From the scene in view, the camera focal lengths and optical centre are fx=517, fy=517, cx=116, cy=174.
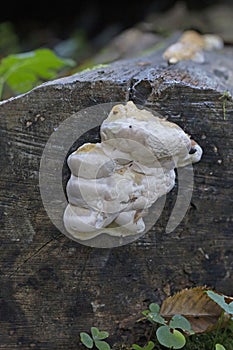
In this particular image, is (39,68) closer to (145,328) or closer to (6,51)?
(145,328)

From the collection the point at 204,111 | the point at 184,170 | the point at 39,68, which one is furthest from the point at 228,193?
the point at 39,68

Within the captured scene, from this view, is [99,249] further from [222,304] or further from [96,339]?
[222,304]

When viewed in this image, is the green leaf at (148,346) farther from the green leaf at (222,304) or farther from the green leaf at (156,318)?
the green leaf at (222,304)

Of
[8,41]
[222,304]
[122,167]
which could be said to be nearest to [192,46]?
[122,167]

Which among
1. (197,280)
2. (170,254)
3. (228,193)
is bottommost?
(197,280)

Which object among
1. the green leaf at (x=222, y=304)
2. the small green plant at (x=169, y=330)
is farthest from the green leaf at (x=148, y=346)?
the green leaf at (x=222, y=304)
